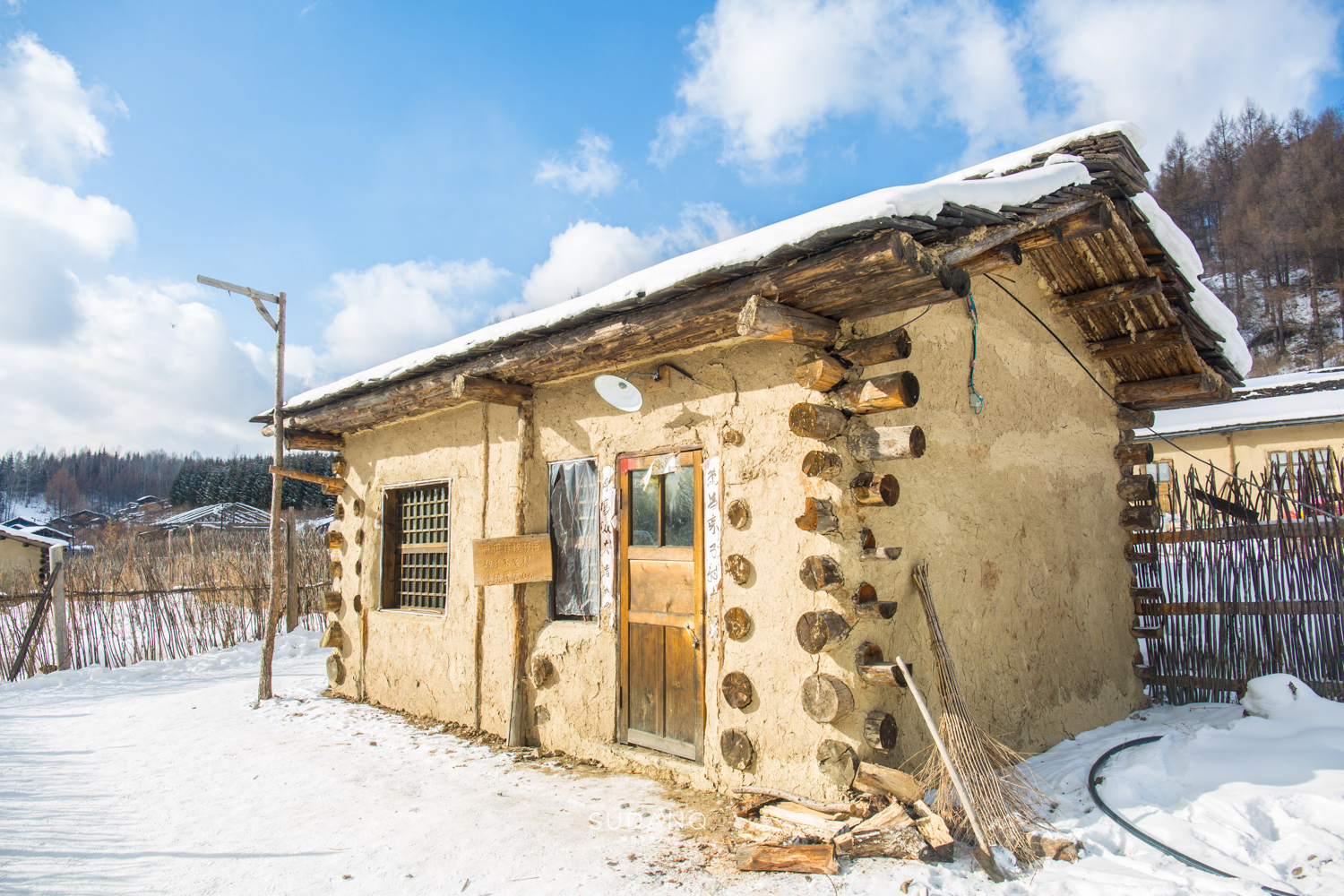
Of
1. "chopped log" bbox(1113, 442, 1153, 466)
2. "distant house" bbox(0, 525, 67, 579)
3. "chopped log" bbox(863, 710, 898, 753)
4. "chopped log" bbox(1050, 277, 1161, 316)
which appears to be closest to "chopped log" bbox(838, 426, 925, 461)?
"chopped log" bbox(863, 710, 898, 753)

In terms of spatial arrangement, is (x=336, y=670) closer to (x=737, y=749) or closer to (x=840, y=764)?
(x=737, y=749)

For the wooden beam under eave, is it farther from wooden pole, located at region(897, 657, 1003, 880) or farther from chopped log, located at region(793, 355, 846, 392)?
wooden pole, located at region(897, 657, 1003, 880)

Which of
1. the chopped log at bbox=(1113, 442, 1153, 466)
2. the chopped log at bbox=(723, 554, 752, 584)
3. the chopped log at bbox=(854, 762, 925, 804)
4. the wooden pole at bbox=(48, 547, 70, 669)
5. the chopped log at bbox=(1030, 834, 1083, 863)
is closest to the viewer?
the chopped log at bbox=(1030, 834, 1083, 863)

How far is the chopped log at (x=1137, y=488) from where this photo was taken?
6410mm

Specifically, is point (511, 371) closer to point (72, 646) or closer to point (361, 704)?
point (361, 704)

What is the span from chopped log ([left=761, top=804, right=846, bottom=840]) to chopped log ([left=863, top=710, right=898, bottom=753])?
45 cm

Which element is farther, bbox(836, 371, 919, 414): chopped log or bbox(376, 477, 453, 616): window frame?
bbox(376, 477, 453, 616): window frame

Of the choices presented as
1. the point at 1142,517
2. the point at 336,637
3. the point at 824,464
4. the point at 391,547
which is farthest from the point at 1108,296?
the point at 336,637

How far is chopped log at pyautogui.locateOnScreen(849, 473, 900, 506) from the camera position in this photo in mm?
3881

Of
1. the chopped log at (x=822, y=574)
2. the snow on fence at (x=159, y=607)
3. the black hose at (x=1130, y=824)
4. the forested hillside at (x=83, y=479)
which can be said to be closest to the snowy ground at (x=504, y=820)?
the black hose at (x=1130, y=824)

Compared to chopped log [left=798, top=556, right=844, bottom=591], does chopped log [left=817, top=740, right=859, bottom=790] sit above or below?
below

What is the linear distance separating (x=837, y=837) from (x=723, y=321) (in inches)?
107

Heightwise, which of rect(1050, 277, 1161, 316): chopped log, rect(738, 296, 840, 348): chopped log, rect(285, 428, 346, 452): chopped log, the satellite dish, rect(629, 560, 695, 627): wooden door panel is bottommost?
rect(629, 560, 695, 627): wooden door panel

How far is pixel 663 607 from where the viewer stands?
492cm
